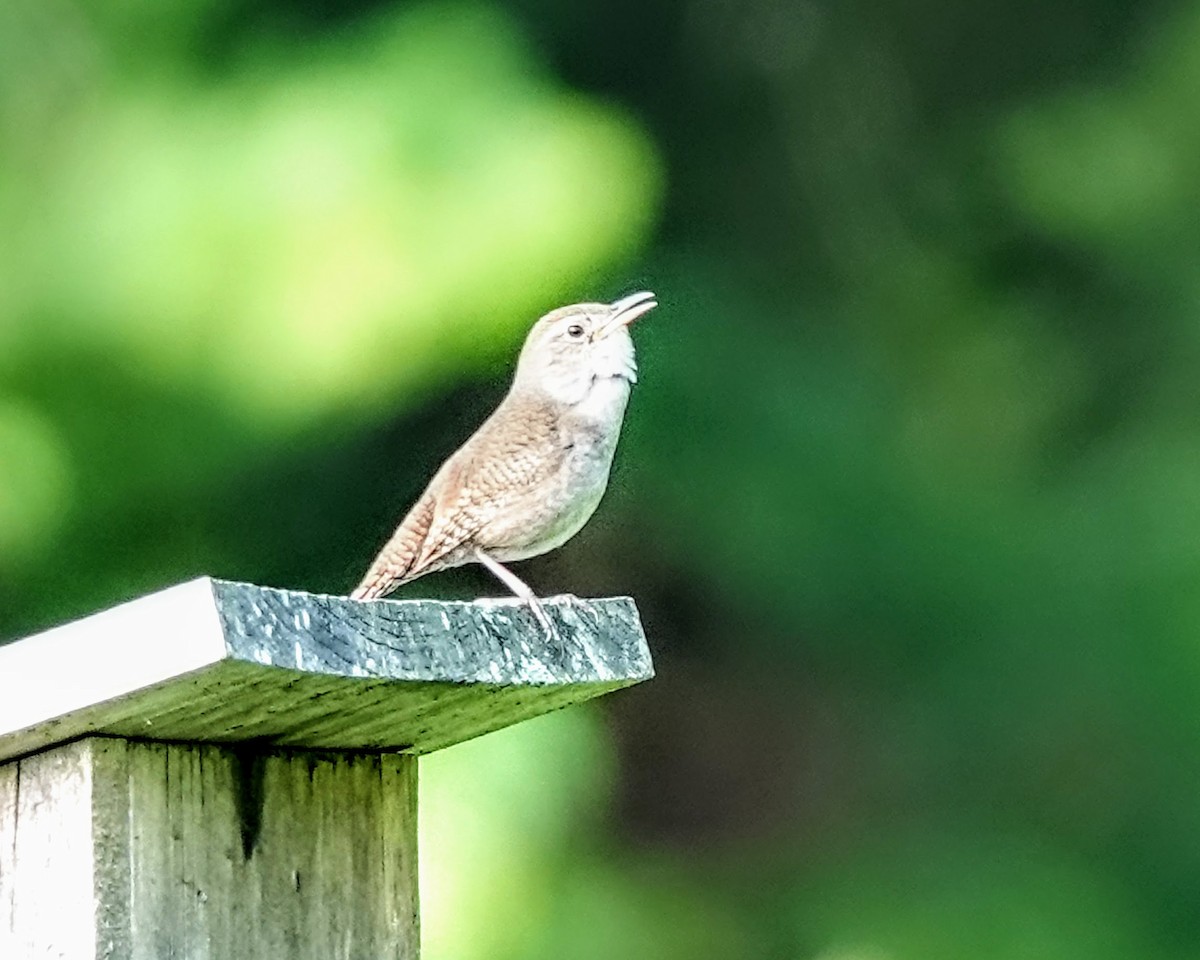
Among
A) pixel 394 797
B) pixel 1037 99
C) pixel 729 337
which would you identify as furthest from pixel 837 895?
pixel 394 797

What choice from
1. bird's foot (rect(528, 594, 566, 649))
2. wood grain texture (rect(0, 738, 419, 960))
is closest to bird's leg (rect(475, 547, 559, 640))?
bird's foot (rect(528, 594, 566, 649))

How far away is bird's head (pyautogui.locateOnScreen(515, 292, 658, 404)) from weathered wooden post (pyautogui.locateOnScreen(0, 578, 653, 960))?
134 centimetres

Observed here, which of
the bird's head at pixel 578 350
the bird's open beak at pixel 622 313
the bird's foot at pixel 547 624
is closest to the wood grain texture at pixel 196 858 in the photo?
the bird's foot at pixel 547 624

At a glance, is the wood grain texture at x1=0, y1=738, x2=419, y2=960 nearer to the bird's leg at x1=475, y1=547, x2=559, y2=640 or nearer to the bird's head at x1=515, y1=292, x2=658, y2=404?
the bird's leg at x1=475, y1=547, x2=559, y2=640

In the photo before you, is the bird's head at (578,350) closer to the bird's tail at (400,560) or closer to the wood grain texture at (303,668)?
the bird's tail at (400,560)

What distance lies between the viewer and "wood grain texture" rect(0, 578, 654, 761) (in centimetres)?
191

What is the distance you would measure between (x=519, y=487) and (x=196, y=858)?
4.30 feet

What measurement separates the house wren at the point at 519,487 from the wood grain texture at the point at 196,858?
926 millimetres

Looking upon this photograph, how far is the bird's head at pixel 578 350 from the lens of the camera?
3.69m

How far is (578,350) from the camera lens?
382cm

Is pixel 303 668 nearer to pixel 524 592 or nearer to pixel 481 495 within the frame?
pixel 524 592

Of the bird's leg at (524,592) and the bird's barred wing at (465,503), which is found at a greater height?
the bird's barred wing at (465,503)

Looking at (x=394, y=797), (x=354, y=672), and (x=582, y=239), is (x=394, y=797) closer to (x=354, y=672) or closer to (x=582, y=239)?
(x=354, y=672)

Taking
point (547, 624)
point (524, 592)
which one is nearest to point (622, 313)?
point (524, 592)
